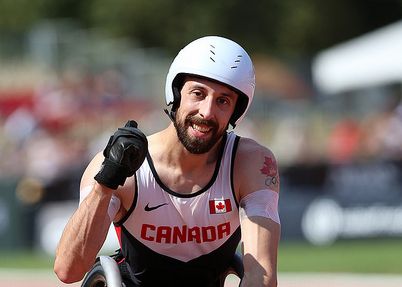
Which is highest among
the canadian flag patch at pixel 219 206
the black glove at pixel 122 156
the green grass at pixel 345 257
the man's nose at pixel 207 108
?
the green grass at pixel 345 257

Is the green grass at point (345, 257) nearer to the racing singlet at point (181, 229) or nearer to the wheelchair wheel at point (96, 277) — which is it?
the racing singlet at point (181, 229)

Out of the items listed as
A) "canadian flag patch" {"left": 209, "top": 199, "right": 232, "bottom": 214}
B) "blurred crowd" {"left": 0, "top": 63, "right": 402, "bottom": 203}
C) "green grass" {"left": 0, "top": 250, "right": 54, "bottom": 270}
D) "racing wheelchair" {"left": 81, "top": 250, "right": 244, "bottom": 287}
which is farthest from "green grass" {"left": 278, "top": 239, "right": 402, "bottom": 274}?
"canadian flag patch" {"left": 209, "top": 199, "right": 232, "bottom": 214}

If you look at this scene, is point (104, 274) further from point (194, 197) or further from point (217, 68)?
point (217, 68)

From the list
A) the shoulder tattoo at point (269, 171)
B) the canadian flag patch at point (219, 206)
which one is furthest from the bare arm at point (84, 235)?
the shoulder tattoo at point (269, 171)

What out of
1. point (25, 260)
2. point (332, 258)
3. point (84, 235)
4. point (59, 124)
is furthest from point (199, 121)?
point (59, 124)

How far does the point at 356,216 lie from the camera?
734 inches

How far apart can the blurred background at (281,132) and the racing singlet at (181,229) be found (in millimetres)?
8865

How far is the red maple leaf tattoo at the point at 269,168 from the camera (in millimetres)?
6387

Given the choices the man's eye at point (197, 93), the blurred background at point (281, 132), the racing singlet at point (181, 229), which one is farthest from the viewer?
the blurred background at point (281, 132)

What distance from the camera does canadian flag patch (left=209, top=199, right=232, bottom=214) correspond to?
630cm

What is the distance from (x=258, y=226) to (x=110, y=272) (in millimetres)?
797

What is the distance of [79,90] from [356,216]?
27.1ft

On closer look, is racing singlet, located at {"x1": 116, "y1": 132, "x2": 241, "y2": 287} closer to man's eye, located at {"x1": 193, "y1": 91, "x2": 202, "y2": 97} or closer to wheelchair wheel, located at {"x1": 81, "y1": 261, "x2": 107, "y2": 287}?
wheelchair wheel, located at {"x1": 81, "y1": 261, "x2": 107, "y2": 287}

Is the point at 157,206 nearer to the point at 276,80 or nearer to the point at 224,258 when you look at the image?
the point at 224,258
